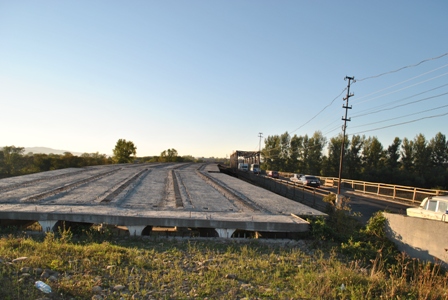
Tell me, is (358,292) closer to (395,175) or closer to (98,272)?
(98,272)

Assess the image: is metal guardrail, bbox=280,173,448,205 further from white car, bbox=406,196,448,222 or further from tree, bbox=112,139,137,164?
tree, bbox=112,139,137,164

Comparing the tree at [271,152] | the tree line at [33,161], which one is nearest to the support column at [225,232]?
the tree line at [33,161]

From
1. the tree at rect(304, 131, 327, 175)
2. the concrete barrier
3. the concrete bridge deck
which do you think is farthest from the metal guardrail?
the tree at rect(304, 131, 327, 175)

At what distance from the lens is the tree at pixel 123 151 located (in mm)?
73750

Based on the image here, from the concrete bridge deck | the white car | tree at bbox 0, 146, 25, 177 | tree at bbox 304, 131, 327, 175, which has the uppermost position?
tree at bbox 304, 131, 327, 175

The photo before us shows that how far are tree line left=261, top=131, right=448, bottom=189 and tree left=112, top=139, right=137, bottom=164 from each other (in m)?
50.3

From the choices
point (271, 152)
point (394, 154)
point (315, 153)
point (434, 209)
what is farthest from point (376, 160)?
point (434, 209)

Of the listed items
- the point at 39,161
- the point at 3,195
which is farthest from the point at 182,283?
the point at 39,161

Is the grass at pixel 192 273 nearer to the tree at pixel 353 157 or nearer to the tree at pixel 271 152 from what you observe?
the tree at pixel 353 157

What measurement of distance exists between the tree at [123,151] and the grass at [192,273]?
69.6 metres

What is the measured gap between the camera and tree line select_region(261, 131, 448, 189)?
2594 inches

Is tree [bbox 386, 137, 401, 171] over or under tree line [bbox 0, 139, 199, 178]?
over

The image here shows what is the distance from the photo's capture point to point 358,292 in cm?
500

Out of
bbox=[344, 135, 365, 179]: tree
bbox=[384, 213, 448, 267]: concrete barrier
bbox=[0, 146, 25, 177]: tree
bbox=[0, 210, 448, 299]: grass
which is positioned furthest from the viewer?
bbox=[344, 135, 365, 179]: tree
